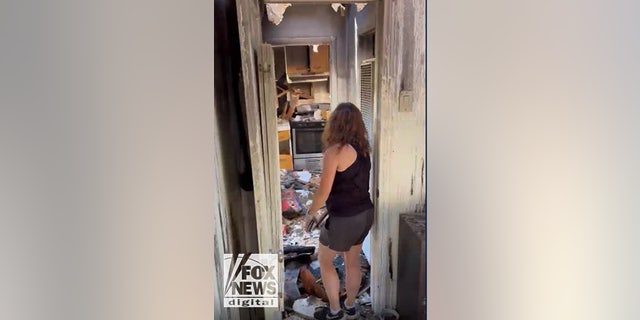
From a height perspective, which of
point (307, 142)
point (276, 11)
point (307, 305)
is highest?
point (276, 11)

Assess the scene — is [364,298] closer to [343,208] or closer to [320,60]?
[343,208]

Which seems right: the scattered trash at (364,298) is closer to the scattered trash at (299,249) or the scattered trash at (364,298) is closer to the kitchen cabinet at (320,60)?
Result: the scattered trash at (299,249)

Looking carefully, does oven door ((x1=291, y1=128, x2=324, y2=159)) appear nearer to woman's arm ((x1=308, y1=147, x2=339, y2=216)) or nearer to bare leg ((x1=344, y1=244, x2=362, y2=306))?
woman's arm ((x1=308, y1=147, x2=339, y2=216))

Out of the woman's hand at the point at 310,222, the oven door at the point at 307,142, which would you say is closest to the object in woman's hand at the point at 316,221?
the woman's hand at the point at 310,222

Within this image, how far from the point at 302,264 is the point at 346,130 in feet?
0.98

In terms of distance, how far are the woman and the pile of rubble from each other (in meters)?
0.01

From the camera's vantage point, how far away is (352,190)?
2.65ft

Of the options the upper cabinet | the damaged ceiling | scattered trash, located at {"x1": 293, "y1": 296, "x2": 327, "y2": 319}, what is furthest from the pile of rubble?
the damaged ceiling

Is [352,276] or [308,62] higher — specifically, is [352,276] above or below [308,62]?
below

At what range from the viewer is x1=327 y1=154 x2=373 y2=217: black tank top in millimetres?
806

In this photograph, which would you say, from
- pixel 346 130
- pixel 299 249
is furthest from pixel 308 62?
pixel 299 249

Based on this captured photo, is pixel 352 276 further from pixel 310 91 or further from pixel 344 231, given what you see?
pixel 310 91
